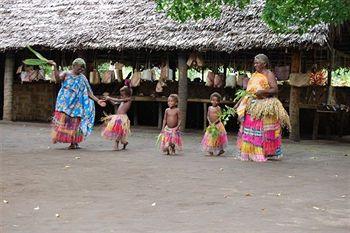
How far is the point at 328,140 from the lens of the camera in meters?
13.1

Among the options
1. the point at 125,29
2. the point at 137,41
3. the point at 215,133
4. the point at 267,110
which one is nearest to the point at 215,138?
the point at 215,133

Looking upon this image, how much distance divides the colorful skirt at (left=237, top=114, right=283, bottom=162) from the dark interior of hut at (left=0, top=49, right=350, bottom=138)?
4.65 m

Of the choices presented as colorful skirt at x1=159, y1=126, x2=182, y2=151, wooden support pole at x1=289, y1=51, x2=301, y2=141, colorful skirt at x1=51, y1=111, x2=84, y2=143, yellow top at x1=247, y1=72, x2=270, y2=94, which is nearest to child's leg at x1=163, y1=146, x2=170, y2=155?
colorful skirt at x1=159, y1=126, x2=182, y2=151

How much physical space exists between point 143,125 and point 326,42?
6456 mm

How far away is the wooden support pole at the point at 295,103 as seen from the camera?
1268cm

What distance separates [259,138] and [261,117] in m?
0.31

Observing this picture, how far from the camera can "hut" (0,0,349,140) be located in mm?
12844

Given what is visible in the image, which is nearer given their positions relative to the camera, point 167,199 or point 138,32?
point 167,199

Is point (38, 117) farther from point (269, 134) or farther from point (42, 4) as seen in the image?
point (269, 134)

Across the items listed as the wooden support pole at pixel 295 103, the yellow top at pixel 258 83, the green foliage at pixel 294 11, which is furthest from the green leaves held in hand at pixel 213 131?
the wooden support pole at pixel 295 103

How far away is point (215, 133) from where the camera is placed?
9164 millimetres

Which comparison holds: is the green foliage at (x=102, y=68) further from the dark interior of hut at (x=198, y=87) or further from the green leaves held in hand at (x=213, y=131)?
the green leaves held in hand at (x=213, y=131)

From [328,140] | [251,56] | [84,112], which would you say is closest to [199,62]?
[251,56]

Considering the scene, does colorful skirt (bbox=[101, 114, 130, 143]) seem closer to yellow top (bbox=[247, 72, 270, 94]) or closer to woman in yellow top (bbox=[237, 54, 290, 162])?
woman in yellow top (bbox=[237, 54, 290, 162])
